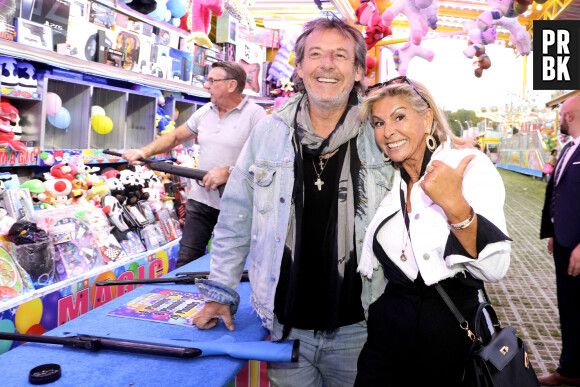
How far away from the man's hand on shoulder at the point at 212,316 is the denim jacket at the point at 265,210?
0.10 feet

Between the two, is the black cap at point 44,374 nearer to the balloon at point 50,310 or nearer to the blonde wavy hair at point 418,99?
the blonde wavy hair at point 418,99

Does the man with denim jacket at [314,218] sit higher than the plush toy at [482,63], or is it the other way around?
the plush toy at [482,63]

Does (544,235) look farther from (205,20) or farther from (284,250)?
Answer: (205,20)

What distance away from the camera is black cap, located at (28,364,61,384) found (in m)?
1.20

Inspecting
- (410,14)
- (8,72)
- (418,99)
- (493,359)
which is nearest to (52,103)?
(8,72)

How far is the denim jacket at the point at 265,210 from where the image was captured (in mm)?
1534

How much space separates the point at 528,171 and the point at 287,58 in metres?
19.4

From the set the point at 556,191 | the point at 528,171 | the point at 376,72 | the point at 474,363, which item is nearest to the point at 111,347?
the point at 474,363

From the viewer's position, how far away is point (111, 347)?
4.61 feet

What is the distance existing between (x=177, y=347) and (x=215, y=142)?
6.51 feet

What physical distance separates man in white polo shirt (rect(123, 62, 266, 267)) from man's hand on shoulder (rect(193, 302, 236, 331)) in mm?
1484

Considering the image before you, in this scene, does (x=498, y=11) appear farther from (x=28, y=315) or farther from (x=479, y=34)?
(x=28, y=315)

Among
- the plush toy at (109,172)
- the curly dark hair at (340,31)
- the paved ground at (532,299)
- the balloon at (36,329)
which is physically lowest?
the paved ground at (532,299)

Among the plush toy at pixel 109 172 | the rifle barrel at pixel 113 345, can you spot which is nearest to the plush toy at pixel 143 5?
the plush toy at pixel 109 172
